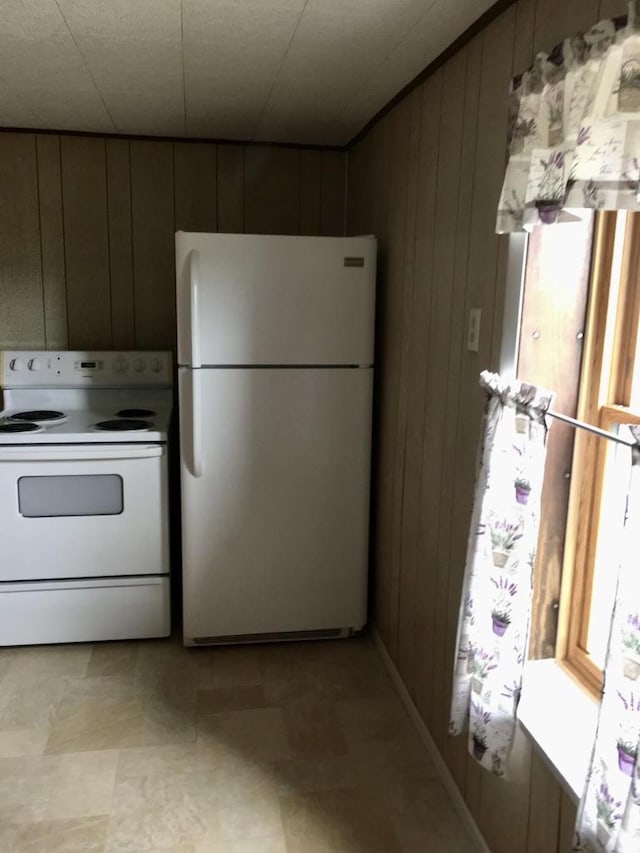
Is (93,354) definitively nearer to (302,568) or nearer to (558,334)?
(302,568)

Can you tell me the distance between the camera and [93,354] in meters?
3.15

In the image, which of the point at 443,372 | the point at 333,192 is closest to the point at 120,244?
the point at 333,192

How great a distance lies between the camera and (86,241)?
321 cm

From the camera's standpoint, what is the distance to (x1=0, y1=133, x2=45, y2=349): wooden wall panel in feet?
10.1

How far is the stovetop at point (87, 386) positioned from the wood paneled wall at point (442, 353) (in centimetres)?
105

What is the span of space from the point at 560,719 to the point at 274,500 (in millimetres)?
1395

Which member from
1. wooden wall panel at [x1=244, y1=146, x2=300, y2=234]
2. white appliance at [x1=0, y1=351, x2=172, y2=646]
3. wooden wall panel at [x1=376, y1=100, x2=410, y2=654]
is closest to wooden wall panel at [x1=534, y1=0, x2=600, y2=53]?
wooden wall panel at [x1=376, y1=100, x2=410, y2=654]

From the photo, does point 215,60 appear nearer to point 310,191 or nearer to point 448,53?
point 448,53

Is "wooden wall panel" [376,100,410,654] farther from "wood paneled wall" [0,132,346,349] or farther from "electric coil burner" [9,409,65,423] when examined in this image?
"electric coil burner" [9,409,65,423]

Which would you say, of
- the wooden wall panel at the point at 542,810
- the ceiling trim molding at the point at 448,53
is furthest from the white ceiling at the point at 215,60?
the wooden wall panel at the point at 542,810

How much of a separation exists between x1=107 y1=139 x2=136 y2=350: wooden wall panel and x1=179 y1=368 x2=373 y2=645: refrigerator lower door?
0.89 m

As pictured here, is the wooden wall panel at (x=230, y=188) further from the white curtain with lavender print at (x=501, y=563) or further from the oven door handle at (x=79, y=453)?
the white curtain with lavender print at (x=501, y=563)

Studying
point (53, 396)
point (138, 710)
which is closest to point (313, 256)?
point (53, 396)

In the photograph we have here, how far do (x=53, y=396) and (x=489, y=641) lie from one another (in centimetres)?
229
